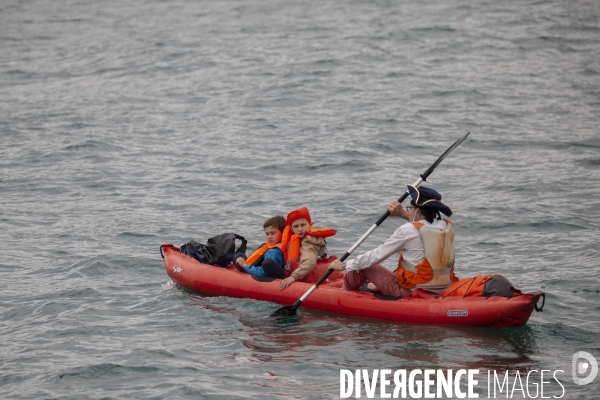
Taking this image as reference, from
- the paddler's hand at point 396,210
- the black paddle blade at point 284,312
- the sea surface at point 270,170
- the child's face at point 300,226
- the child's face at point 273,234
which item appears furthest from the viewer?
the child's face at point 273,234

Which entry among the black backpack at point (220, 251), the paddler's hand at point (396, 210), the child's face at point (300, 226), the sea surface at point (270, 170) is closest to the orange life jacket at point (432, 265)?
the paddler's hand at point (396, 210)

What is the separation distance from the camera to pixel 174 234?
476 inches

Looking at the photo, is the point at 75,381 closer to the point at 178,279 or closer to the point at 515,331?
the point at 178,279

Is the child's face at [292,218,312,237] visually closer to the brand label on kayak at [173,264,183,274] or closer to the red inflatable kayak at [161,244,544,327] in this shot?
the red inflatable kayak at [161,244,544,327]

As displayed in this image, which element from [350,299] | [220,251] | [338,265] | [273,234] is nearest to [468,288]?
[350,299]

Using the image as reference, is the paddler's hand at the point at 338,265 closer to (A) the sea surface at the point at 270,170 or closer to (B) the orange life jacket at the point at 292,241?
(B) the orange life jacket at the point at 292,241

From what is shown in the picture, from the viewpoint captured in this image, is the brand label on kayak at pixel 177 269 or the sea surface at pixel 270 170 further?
the brand label on kayak at pixel 177 269

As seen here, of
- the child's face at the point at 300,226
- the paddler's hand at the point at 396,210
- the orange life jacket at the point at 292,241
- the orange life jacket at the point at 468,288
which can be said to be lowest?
the orange life jacket at the point at 468,288

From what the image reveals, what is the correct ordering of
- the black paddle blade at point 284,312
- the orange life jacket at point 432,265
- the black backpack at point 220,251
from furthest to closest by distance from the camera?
1. the black backpack at point 220,251
2. the black paddle blade at point 284,312
3. the orange life jacket at point 432,265

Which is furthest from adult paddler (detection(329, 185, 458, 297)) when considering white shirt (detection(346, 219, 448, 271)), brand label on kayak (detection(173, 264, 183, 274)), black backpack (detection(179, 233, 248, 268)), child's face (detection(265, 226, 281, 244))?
brand label on kayak (detection(173, 264, 183, 274))

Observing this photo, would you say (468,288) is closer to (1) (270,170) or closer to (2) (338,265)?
(2) (338,265)

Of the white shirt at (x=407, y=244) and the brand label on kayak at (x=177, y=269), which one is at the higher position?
the white shirt at (x=407, y=244)

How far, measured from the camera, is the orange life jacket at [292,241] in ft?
29.3

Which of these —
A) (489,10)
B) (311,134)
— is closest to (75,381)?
(311,134)
